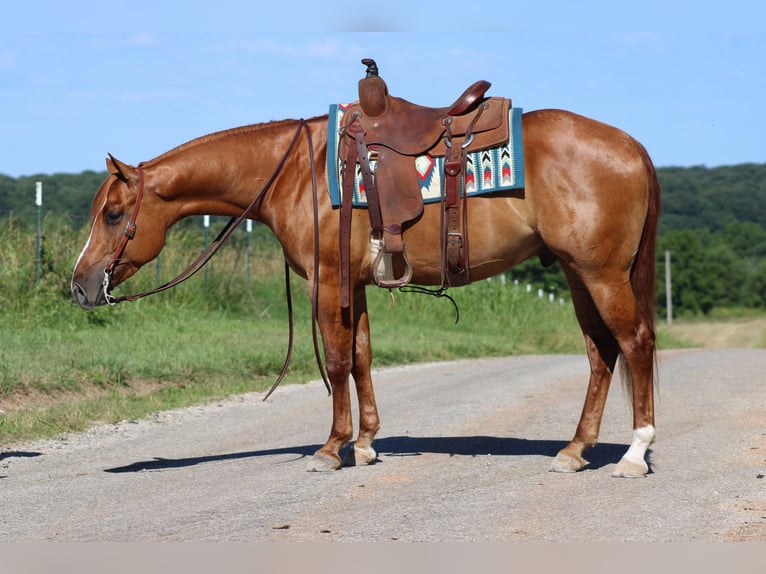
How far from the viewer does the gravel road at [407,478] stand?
4.97m

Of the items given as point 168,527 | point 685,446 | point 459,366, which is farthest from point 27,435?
point 459,366

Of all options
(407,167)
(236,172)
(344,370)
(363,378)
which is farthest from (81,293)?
(407,167)

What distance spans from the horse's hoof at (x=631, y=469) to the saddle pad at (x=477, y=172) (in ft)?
6.10

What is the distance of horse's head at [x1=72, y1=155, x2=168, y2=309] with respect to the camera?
6969 millimetres

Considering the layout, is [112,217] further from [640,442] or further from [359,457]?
[640,442]

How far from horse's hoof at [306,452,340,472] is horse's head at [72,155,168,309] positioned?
1.83m

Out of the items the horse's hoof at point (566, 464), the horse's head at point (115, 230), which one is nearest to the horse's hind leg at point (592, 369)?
the horse's hoof at point (566, 464)

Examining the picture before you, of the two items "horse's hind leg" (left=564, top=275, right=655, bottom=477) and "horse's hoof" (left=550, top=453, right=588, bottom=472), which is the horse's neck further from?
"horse's hoof" (left=550, top=453, right=588, bottom=472)

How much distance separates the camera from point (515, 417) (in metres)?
9.34

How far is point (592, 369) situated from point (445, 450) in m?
1.30

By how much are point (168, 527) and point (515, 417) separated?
4.88m

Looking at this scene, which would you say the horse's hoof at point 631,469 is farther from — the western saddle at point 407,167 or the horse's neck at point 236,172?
the horse's neck at point 236,172

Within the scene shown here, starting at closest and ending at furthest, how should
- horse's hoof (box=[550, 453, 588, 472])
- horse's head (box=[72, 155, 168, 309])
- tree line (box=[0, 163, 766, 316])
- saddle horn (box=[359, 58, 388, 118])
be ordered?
1. horse's hoof (box=[550, 453, 588, 472])
2. saddle horn (box=[359, 58, 388, 118])
3. horse's head (box=[72, 155, 168, 309])
4. tree line (box=[0, 163, 766, 316])

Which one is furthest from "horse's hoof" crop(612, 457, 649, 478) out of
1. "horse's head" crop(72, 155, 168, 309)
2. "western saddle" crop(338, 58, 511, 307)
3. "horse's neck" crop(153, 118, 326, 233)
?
"horse's head" crop(72, 155, 168, 309)
